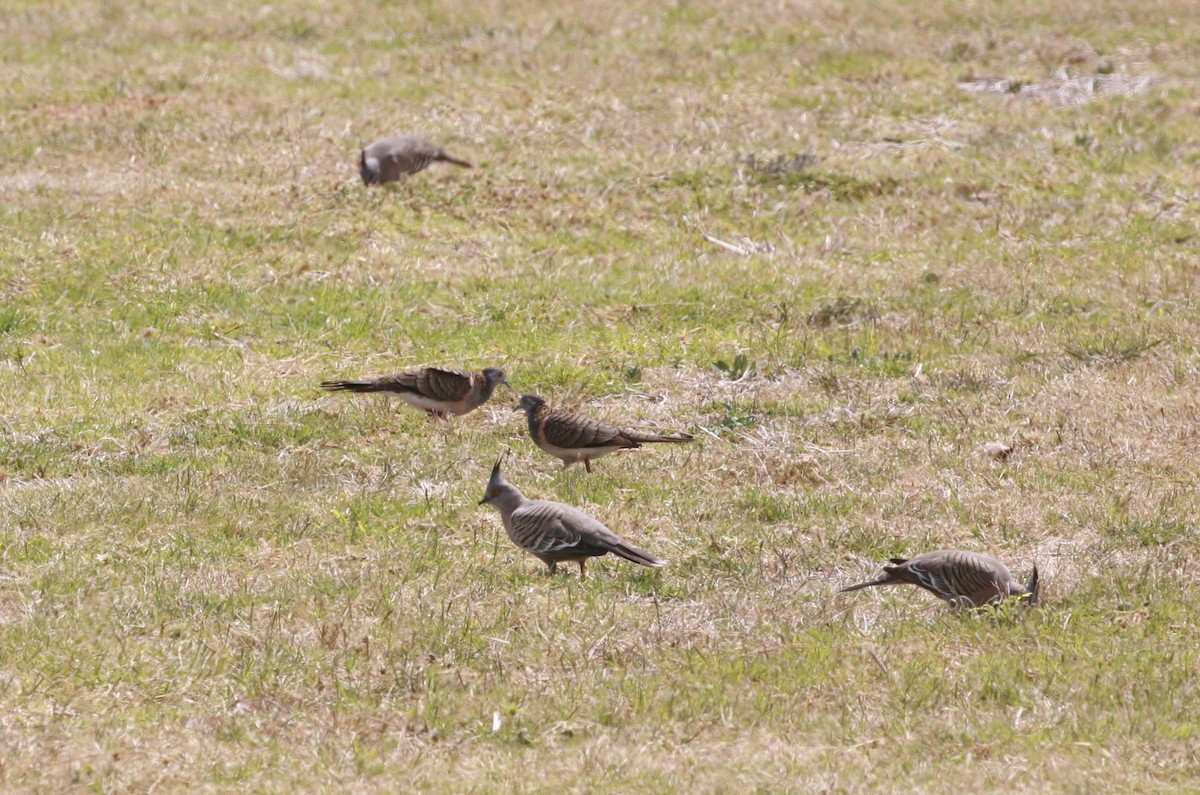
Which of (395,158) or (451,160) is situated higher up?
(395,158)

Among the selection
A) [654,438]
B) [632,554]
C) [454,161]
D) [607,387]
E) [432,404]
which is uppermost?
[632,554]

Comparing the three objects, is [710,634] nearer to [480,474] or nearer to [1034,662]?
[1034,662]

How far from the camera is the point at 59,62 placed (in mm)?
20828

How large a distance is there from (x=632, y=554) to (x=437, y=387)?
3244 millimetres

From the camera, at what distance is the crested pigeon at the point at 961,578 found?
8.12m

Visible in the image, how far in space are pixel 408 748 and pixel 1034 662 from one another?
2.94 m

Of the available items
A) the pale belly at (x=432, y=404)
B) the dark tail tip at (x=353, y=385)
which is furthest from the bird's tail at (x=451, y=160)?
the pale belly at (x=432, y=404)

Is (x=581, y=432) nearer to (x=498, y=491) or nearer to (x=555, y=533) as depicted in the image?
(x=498, y=491)

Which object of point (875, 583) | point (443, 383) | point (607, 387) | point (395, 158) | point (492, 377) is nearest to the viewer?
point (875, 583)

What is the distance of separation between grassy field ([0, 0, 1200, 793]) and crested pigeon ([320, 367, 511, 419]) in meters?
0.23

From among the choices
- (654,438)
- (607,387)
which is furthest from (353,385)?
(654,438)

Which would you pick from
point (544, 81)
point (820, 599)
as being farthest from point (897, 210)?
point (820, 599)

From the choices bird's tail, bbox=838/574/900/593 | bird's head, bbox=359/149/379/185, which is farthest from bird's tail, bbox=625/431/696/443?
bird's head, bbox=359/149/379/185

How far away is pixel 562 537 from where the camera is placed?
8.61 metres
